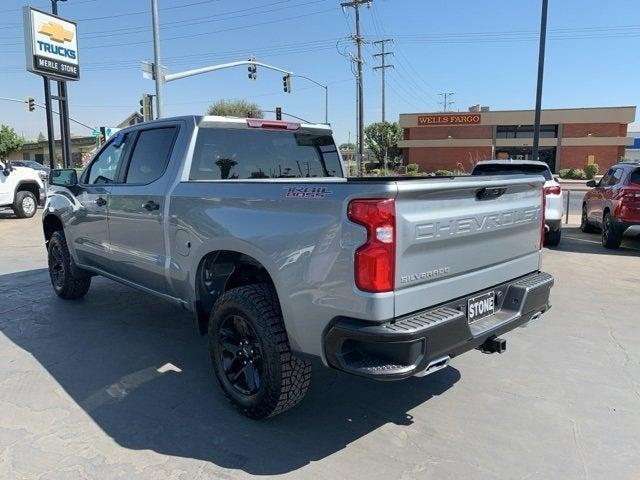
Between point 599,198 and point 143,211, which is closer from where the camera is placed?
point 143,211

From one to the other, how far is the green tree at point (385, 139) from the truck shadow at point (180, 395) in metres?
54.1

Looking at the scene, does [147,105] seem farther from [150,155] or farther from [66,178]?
[150,155]

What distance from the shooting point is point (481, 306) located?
3.31 meters

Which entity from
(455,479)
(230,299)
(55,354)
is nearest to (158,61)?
(55,354)

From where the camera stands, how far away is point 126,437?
3.30 metres

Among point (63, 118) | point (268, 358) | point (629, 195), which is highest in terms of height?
point (63, 118)

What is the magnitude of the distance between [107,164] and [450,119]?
50925 millimetres

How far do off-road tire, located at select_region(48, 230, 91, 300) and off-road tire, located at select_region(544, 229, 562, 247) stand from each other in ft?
27.5

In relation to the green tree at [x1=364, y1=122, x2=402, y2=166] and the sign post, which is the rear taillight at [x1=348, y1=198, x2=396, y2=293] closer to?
the sign post

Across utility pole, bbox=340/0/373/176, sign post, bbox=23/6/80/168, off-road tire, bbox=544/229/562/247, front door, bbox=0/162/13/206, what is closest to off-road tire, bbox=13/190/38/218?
front door, bbox=0/162/13/206

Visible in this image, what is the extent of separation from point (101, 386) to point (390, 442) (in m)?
2.22

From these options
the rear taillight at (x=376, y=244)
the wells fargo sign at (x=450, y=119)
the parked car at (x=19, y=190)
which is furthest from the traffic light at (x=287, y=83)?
the rear taillight at (x=376, y=244)

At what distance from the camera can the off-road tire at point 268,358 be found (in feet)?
10.4

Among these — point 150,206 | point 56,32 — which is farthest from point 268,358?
point 56,32
